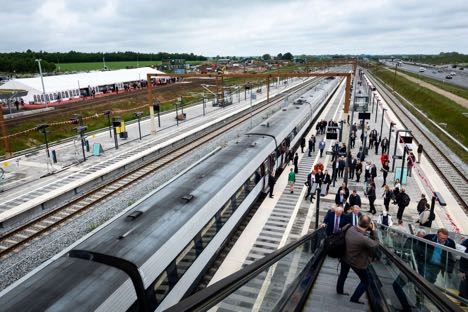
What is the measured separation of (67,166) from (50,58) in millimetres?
134368

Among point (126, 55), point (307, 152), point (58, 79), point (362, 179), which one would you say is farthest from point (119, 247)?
point (126, 55)

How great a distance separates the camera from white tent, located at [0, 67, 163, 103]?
5181 centimetres

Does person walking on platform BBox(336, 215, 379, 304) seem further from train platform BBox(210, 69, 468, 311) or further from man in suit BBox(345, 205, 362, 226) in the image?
man in suit BBox(345, 205, 362, 226)

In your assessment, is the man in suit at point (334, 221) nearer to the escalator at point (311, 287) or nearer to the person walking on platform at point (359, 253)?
the escalator at point (311, 287)

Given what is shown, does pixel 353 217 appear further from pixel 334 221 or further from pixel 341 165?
pixel 341 165

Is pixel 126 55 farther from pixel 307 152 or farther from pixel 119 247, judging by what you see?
pixel 119 247

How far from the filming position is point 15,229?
53.1ft

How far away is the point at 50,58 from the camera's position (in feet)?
454

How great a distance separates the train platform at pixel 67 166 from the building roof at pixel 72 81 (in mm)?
22764

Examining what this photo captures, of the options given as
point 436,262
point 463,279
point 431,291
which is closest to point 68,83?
point 436,262

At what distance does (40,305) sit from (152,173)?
56.8 feet

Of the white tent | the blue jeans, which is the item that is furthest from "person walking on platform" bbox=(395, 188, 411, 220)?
the white tent

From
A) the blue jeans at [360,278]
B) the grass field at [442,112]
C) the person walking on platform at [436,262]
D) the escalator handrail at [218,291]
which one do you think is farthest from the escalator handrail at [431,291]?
the grass field at [442,112]

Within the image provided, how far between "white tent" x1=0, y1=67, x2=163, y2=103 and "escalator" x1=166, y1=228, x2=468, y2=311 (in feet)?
181
